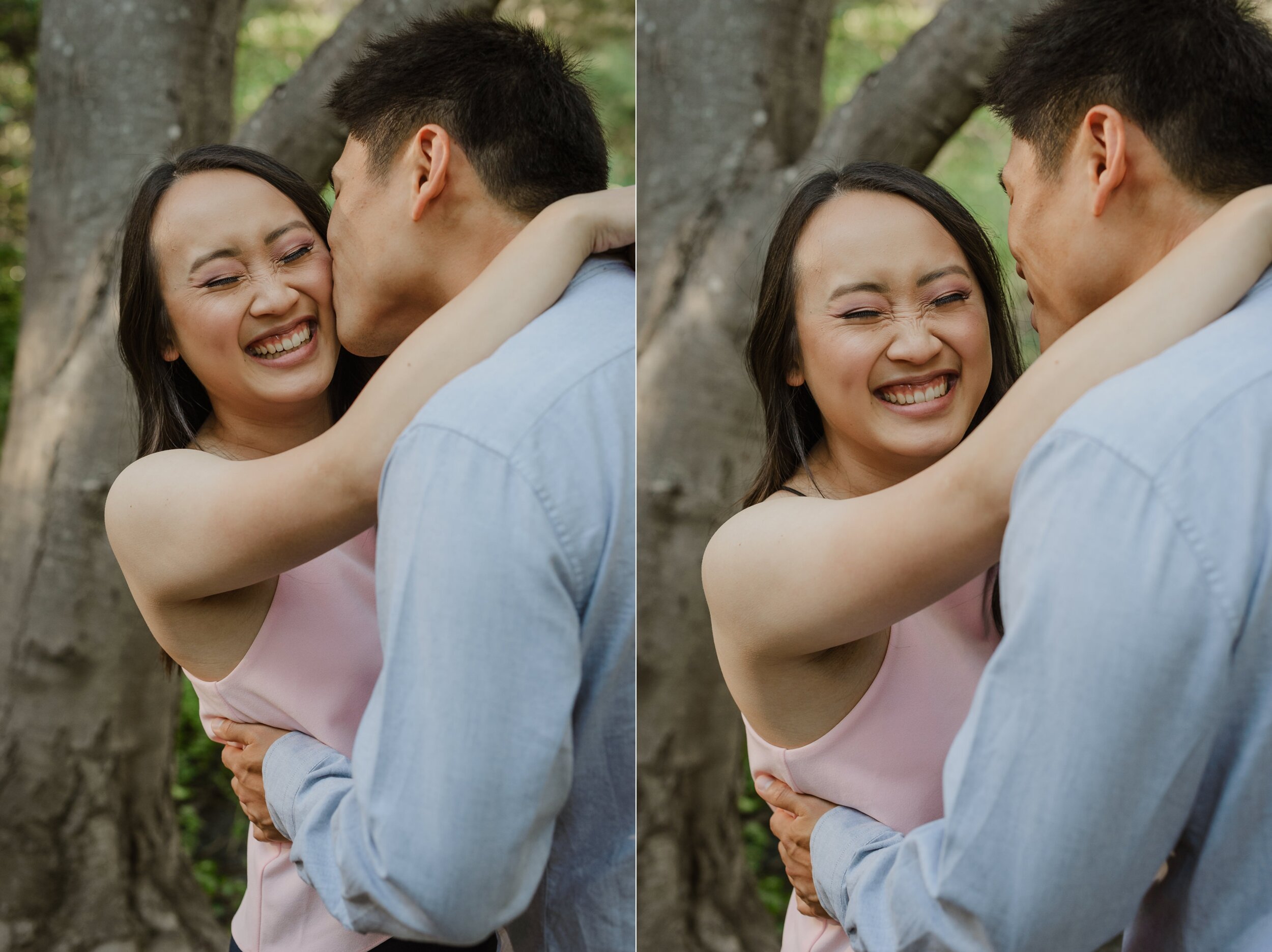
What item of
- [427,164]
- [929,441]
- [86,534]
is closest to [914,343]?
[929,441]

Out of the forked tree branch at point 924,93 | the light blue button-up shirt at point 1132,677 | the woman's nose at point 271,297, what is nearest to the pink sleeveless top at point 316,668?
the woman's nose at point 271,297

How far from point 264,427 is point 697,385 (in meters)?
0.68

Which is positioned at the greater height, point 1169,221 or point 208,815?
point 1169,221

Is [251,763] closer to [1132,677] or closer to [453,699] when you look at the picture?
[453,699]

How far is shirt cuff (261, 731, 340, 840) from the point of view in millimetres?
1630

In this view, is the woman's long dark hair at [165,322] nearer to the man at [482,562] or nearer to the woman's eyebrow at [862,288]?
the man at [482,562]

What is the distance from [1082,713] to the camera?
112 cm

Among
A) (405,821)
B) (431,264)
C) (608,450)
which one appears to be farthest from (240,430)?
(405,821)

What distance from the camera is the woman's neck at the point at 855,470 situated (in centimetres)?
164

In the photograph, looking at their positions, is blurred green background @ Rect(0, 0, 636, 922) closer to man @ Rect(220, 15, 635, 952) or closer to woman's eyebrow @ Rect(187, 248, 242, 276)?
man @ Rect(220, 15, 635, 952)

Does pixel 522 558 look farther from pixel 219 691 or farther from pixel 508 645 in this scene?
pixel 219 691

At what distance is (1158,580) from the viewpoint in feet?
3.58

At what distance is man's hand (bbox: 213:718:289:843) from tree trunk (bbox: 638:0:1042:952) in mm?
603

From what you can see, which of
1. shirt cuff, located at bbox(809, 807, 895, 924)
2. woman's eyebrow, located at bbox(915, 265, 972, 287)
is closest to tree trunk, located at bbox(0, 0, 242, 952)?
shirt cuff, located at bbox(809, 807, 895, 924)
